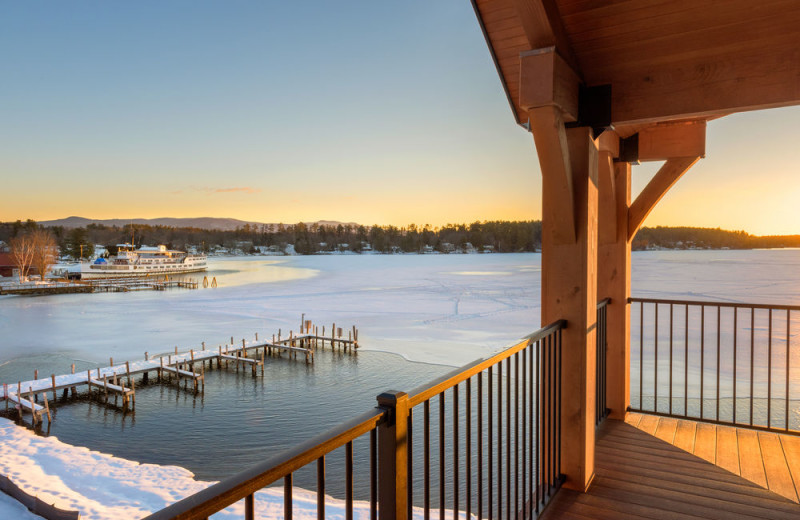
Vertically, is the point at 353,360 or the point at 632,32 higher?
the point at 632,32

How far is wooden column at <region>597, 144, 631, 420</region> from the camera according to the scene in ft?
12.2

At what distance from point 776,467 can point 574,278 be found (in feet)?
6.13

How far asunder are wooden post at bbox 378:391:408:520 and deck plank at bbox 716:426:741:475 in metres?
2.65

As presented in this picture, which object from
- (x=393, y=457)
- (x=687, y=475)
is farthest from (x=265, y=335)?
(x=393, y=457)

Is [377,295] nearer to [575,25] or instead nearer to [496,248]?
[575,25]

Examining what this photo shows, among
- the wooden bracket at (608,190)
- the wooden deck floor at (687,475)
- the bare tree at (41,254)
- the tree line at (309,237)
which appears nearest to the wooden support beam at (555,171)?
the wooden bracket at (608,190)

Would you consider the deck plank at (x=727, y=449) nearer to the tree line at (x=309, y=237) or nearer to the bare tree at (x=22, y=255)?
the tree line at (x=309, y=237)

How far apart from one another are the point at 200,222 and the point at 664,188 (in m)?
99.6

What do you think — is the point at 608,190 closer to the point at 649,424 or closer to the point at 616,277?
the point at 616,277

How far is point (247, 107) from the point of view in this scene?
32344mm

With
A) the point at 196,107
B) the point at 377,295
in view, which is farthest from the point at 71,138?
the point at 377,295

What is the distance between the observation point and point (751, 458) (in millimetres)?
2953

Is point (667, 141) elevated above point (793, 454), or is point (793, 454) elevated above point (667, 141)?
point (667, 141)

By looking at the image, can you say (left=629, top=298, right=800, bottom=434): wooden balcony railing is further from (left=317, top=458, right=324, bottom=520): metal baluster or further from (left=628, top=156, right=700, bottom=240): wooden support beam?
(left=317, top=458, right=324, bottom=520): metal baluster
